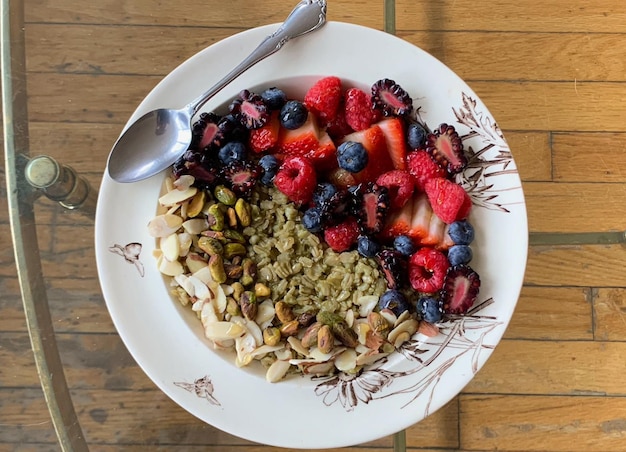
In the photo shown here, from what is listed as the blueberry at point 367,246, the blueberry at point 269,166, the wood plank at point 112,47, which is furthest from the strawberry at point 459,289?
the wood plank at point 112,47

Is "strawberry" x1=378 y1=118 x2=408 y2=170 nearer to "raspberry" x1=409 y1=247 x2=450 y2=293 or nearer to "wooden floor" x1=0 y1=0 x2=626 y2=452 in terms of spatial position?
"raspberry" x1=409 y1=247 x2=450 y2=293

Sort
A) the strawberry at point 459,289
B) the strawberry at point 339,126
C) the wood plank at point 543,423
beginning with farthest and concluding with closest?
1. the wood plank at point 543,423
2. the strawberry at point 339,126
3. the strawberry at point 459,289

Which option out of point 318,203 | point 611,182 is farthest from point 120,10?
point 611,182

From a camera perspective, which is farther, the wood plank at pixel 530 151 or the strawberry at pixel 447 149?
the wood plank at pixel 530 151

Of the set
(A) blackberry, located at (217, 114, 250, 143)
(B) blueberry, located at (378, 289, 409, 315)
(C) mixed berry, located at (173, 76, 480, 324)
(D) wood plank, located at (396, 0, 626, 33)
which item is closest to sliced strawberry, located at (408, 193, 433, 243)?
(C) mixed berry, located at (173, 76, 480, 324)

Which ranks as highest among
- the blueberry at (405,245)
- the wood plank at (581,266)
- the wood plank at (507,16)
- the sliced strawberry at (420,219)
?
the wood plank at (507,16)

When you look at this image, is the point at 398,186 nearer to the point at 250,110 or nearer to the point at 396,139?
the point at 396,139

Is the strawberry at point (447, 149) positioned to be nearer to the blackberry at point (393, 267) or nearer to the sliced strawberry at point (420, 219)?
the sliced strawberry at point (420, 219)

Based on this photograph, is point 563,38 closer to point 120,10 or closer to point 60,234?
point 120,10
